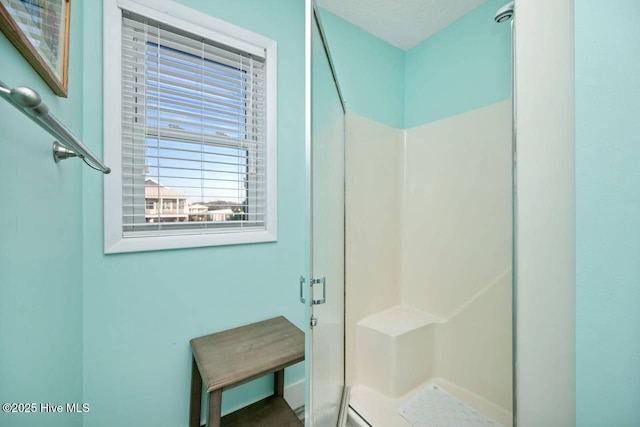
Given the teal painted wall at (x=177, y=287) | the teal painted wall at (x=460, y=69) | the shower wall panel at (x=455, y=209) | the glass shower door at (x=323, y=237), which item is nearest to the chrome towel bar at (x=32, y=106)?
the glass shower door at (x=323, y=237)

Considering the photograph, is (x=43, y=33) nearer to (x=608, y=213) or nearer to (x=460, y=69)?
(x=608, y=213)

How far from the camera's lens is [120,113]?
96cm

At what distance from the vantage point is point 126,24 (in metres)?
1.01

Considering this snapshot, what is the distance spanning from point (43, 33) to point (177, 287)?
0.94m

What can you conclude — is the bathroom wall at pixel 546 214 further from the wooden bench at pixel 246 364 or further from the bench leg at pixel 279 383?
the bench leg at pixel 279 383

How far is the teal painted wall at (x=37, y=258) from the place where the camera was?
453 mm

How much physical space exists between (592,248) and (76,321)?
1520mm

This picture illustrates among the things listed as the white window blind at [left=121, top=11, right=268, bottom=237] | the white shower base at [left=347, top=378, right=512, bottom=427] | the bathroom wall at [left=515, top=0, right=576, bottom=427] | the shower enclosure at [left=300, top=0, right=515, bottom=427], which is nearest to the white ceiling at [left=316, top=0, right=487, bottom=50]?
the shower enclosure at [left=300, top=0, right=515, bottom=427]

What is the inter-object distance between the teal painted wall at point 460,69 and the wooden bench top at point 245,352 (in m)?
Result: 1.77

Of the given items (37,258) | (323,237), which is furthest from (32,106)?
(323,237)

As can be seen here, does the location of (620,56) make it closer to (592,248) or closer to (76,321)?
(592,248)

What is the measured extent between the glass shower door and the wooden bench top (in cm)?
18

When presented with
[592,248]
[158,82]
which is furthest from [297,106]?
[592,248]

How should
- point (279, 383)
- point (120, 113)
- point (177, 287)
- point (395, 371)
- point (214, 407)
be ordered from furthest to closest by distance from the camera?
point (395, 371)
point (279, 383)
point (177, 287)
point (120, 113)
point (214, 407)
